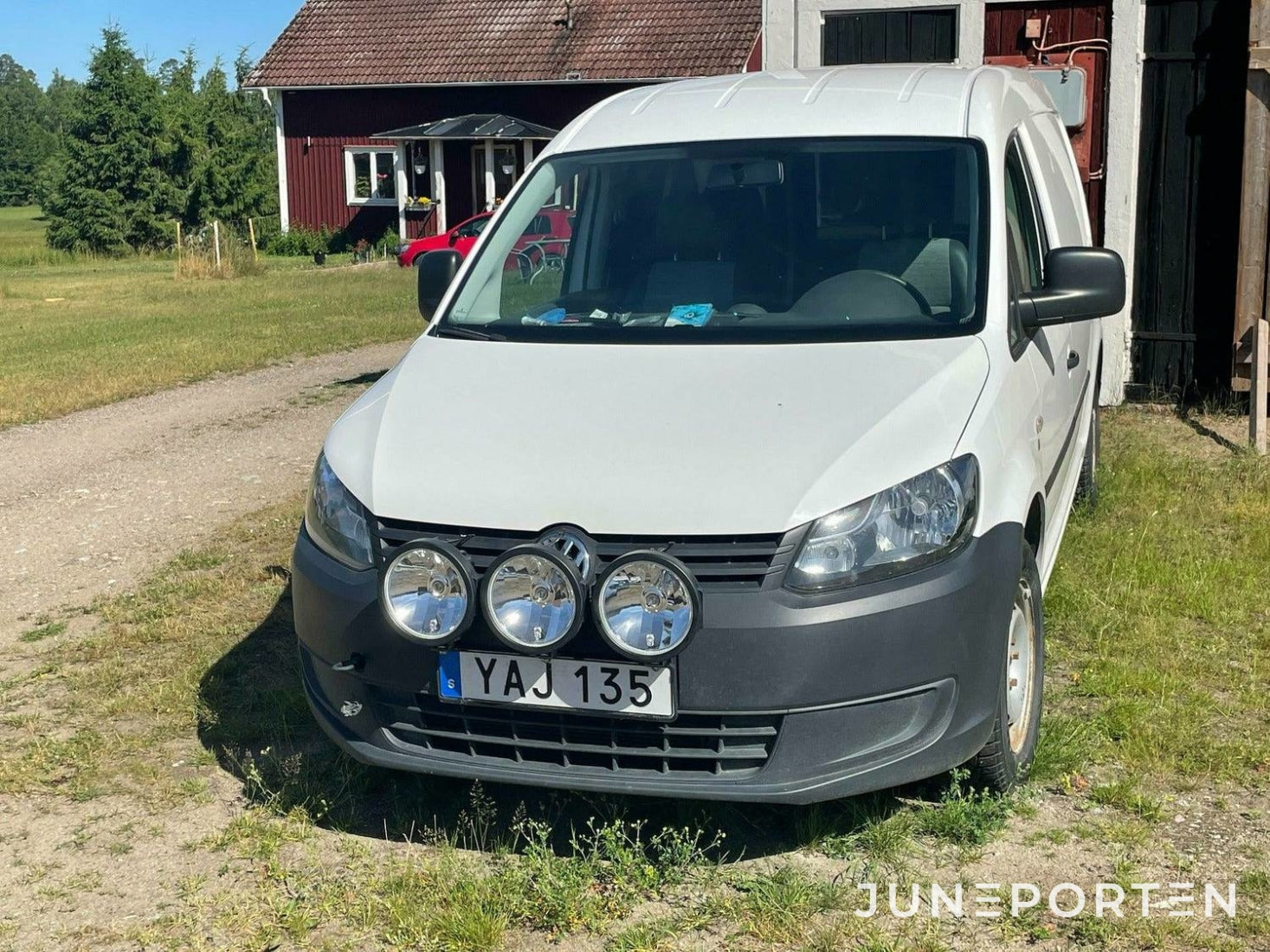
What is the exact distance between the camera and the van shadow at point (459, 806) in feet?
13.0

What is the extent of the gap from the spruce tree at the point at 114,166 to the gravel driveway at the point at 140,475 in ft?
99.5

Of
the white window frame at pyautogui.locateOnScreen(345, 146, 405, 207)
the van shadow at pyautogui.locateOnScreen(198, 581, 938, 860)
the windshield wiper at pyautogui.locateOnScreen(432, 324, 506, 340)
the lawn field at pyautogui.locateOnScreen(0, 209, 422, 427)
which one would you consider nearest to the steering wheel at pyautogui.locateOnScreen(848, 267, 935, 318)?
the windshield wiper at pyautogui.locateOnScreen(432, 324, 506, 340)

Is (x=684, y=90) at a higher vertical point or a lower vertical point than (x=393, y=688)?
higher

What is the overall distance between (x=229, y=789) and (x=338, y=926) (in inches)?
39.2

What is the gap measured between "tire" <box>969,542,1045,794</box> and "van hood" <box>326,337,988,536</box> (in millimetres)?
591

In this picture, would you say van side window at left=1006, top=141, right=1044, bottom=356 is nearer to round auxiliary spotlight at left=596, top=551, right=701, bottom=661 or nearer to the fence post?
round auxiliary spotlight at left=596, top=551, right=701, bottom=661

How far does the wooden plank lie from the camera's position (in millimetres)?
8969

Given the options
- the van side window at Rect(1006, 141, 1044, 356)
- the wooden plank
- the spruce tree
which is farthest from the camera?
the spruce tree

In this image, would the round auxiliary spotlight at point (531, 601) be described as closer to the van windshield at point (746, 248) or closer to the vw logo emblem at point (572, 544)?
the vw logo emblem at point (572, 544)

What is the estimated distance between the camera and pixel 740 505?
3.44 m

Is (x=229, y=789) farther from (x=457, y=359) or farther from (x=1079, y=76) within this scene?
(x=1079, y=76)

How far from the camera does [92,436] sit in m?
10.5

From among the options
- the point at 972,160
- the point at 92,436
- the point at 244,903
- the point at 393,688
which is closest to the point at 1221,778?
the point at 972,160

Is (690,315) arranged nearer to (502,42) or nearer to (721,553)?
(721,553)
